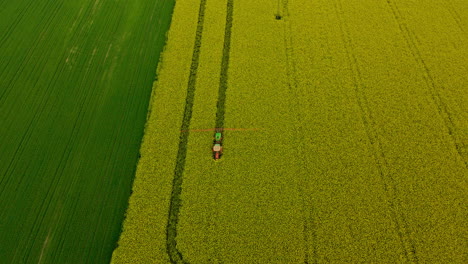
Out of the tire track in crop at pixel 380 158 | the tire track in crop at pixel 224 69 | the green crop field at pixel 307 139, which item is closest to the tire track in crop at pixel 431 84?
the green crop field at pixel 307 139

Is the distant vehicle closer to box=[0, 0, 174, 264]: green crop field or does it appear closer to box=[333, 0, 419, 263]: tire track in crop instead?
box=[0, 0, 174, 264]: green crop field

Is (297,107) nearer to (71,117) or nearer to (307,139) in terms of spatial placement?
(307,139)

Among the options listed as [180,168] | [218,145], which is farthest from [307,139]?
[180,168]

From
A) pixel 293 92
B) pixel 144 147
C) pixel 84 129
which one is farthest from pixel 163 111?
pixel 293 92

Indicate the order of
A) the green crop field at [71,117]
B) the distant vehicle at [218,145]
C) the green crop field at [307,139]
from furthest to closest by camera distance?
the distant vehicle at [218,145] → the green crop field at [71,117] → the green crop field at [307,139]

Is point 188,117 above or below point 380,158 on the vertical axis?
above

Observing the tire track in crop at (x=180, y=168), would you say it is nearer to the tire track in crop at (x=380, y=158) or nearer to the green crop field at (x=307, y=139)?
the green crop field at (x=307, y=139)

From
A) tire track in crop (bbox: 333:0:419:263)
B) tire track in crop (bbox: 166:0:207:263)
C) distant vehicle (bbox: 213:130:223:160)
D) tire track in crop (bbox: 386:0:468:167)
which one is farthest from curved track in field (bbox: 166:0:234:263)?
tire track in crop (bbox: 386:0:468:167)
